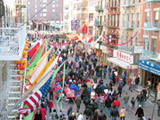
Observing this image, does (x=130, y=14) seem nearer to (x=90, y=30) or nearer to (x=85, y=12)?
(x=90, y=30)

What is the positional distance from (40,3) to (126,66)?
3480 inches

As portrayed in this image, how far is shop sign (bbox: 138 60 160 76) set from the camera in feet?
75.6

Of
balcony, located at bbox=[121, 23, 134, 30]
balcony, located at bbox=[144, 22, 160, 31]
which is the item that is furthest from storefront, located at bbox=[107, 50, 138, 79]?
balcony, located at bbox=[144, 22, 160, 31]

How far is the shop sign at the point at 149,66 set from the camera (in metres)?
23.0

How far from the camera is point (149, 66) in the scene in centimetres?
2445

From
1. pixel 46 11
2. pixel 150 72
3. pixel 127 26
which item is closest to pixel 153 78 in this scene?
pixel 150 72

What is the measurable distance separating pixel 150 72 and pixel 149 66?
148 centimetres

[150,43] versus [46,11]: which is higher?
[46,11]

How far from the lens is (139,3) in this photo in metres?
29.4

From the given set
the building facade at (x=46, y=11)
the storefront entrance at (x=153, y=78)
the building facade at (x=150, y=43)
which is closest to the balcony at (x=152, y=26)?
the building facade at (x=150, y=43)

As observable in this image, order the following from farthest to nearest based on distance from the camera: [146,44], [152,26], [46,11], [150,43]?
[46,11], [146,44], [150,43], [152,26]

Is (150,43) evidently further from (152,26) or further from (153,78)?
(153,78)

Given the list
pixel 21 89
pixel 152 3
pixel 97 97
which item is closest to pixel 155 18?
pixel 152 3

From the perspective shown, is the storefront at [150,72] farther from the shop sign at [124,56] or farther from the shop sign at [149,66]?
the shop sign at [124,56]
